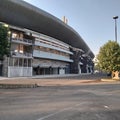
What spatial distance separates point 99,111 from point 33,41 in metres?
60.0

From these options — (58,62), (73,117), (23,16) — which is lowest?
(73,117)

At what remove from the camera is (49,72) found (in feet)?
300

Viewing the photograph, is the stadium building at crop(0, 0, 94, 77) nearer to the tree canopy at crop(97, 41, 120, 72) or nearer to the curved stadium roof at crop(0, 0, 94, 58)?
the curved stadium roof at crop(0, 0, 94, 58)

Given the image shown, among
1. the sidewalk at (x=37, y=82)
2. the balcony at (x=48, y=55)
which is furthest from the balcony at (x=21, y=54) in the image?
the sidewalk at (x=37, y=82)

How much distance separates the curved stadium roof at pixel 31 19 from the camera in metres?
66.6

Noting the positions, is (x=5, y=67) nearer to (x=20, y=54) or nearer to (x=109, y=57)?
(x=20, y=54)

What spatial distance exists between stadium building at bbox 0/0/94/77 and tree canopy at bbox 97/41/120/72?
16646 mm

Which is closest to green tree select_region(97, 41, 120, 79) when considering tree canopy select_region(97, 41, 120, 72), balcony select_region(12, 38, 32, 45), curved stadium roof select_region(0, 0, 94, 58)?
tree canopy select_region(97, 41, 120, 72)

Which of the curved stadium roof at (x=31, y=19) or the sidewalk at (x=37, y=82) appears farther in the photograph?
the curved stadium roof at (x=31, y=19)

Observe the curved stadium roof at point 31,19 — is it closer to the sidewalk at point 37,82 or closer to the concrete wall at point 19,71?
the concrete wall at point 19,71

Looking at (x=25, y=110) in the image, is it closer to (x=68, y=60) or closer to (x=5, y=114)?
(x=5, y=114)

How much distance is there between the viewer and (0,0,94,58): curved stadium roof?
6656cm

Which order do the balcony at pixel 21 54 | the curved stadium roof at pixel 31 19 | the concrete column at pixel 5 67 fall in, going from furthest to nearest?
the curved stadium roof at pixel 31 19, the balcony at pixel 21 54, the concrete column at pixel 5 67

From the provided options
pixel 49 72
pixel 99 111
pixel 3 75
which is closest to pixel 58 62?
pixel 49 72
